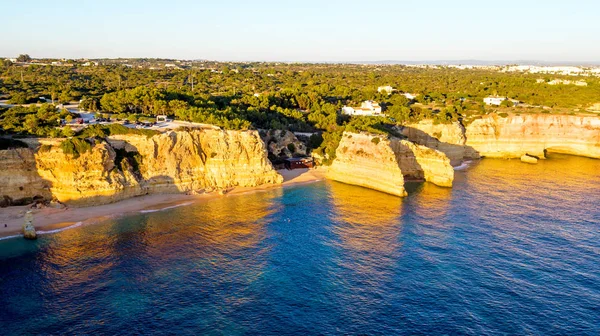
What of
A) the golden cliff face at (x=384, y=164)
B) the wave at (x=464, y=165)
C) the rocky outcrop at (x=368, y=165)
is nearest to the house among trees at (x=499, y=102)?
the wave at (x=464, y=165)

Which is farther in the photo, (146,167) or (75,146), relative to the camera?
(146,167)

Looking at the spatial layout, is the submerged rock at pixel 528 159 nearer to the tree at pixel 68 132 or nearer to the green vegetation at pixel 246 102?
the green vegetation at pixel 246 102

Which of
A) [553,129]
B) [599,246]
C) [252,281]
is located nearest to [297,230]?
[252,281]

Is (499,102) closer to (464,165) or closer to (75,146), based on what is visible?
(464,165)

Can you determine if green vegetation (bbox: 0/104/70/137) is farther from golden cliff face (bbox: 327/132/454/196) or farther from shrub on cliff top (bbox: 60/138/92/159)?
golden cliff face (bbox: 327/132/454/196)

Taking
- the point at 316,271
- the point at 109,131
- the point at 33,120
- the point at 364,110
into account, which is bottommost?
the point at 316,271

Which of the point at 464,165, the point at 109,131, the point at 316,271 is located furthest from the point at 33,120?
the point at 464,165
